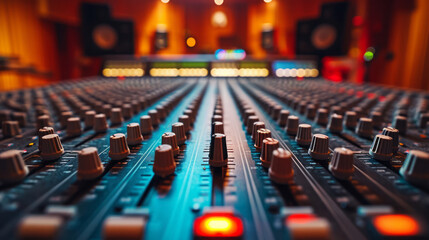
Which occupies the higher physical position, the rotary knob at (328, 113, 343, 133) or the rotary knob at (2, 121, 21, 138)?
the rotary knob at (328, 113, 343, 133)

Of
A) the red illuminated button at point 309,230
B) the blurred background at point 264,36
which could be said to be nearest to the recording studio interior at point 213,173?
the red illuminated button at point 309,230

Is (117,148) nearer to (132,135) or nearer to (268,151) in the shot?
(132,135)

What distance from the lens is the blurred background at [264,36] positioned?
3.92m

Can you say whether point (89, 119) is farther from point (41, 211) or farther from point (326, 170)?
point (326, 170)

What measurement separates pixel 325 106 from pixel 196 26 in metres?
12.2

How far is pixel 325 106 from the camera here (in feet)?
4.62

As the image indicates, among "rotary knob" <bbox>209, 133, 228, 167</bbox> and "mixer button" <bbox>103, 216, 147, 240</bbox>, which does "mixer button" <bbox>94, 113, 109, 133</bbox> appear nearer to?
"rotary knob" <bbox>209, 133, 228, 167</bbox>

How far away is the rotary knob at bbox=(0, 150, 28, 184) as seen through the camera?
532 millimetres

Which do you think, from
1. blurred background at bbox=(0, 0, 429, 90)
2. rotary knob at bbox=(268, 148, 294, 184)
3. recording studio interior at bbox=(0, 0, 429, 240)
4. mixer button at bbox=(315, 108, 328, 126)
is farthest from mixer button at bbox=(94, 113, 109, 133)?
blurred background at bbox=(0, 0, 429, 90)

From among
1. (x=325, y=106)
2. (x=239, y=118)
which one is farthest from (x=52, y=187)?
(x=325, y=106)

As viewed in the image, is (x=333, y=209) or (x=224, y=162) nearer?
(x=333, y=209)

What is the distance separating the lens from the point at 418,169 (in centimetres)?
54

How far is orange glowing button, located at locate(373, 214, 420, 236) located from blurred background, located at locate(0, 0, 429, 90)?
352 cm

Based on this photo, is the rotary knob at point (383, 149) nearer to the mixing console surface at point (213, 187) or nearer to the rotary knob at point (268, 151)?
the mixing console surface at point (213, 187)
